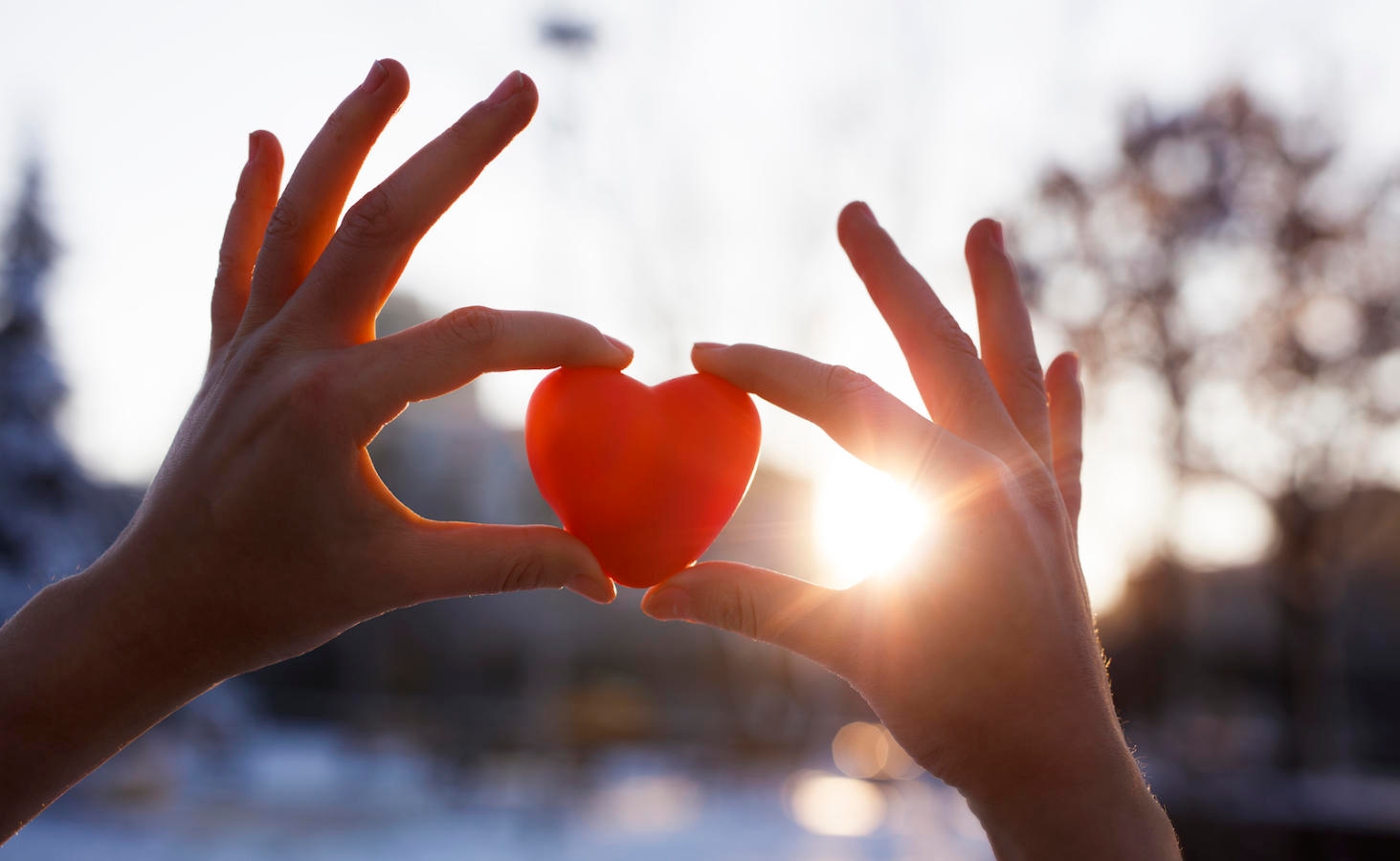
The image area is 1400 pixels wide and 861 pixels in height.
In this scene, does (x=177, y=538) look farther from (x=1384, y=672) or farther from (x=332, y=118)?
(x=1384, y=672)

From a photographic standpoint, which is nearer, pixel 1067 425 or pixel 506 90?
pixel 506 90

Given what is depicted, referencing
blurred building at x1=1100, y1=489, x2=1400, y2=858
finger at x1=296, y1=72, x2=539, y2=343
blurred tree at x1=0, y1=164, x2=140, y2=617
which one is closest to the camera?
finger at x1=296, y1=72, x2=539, y2=343

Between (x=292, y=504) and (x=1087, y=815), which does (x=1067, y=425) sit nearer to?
(x=1087, y=815)

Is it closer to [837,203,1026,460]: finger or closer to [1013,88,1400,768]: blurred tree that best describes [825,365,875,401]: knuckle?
[837,203,1026,460]: finger

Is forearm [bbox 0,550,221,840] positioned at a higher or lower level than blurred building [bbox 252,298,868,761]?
lower

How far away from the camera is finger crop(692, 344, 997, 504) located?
147cm

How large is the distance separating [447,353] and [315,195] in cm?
34

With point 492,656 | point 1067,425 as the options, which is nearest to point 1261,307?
point 1067,425

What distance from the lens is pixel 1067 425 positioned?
85.8 inches

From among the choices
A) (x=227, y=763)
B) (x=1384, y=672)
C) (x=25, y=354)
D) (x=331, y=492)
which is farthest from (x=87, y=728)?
(x=1384, y=672)

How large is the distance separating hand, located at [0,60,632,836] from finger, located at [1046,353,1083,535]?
44.0 inches

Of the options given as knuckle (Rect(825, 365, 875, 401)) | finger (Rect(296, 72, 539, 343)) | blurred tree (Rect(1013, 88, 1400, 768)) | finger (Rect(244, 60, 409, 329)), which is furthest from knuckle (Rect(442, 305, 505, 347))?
blurred tree (Rect(1013, 88, 1400, 768))

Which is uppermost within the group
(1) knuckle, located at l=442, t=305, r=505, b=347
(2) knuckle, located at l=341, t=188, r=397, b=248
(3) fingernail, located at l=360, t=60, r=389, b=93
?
(3) fingernail, located at l=360, t=60, r=389, b=93

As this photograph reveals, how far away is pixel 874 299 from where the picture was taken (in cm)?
178
